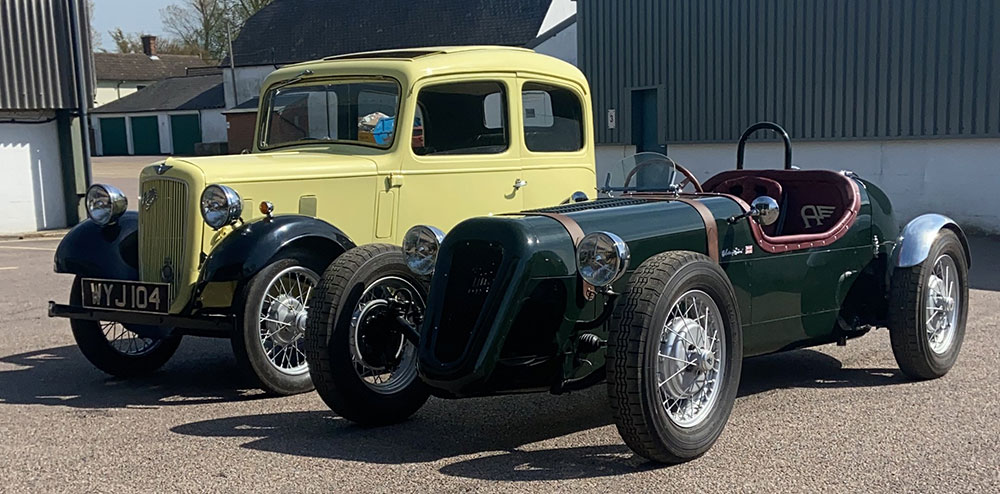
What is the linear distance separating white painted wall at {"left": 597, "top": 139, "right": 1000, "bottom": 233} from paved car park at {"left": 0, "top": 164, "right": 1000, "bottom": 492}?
8178 mm

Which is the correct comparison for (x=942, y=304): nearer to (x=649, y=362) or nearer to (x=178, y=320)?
(x=649, y=362)

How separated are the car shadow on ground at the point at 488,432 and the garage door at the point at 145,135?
171 feet

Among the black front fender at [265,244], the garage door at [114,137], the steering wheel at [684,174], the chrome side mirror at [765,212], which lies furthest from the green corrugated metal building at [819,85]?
the garage door at [114,137]

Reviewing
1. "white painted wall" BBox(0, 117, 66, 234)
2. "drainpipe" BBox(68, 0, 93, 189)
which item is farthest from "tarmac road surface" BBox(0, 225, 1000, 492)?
"drainpipe" BBox(68, 0, 93, 189)

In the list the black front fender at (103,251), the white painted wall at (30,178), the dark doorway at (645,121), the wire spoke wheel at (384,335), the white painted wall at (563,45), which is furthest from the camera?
the white painted wall at (563,45)

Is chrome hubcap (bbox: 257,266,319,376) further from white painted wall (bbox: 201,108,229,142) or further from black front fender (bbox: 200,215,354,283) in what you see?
white painted wall (bbox: 201,108,229,142)

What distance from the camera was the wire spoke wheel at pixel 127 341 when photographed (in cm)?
716

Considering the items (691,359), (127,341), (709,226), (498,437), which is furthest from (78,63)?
(691,359)

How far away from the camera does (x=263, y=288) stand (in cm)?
610

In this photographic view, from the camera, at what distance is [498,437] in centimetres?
528

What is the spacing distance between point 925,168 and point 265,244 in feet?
39.0

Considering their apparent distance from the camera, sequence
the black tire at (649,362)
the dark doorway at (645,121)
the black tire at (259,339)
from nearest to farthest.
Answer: the black tire at (649,362) → the black tire at (259,339) → the dark doorway at (645,121)

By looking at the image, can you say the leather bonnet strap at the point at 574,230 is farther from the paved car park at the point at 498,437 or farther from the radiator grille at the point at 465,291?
the paved car park at the point at 498,437

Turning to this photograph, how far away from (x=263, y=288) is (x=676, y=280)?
259 cm
